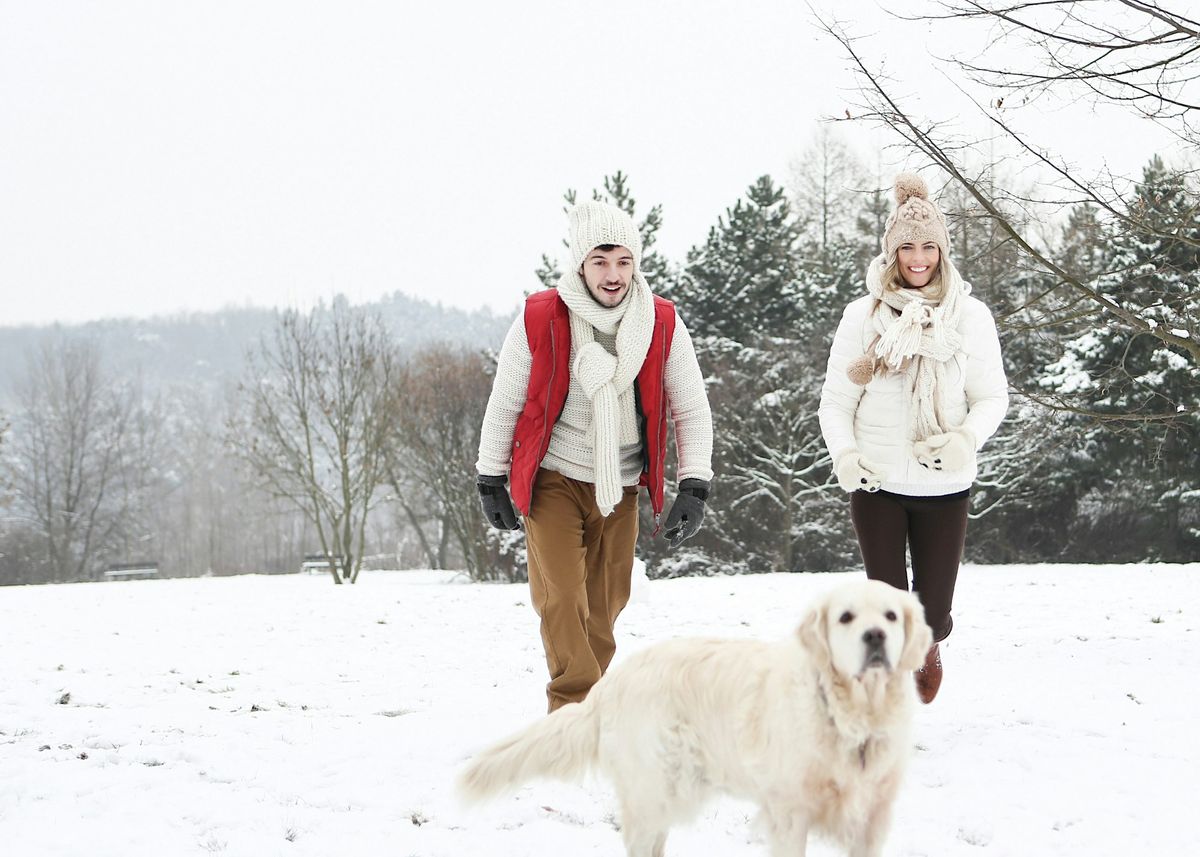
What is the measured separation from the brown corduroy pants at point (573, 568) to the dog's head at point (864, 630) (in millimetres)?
1435

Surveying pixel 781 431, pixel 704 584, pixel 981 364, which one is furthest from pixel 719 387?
pixel 981 364

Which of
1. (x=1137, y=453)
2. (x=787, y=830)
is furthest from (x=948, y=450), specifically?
(x=1137, y=453)

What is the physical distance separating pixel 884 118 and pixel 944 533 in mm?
2912

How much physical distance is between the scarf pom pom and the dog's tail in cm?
189

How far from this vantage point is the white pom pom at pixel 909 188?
4.03 m

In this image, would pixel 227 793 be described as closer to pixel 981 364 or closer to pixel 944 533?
pixel 944 533

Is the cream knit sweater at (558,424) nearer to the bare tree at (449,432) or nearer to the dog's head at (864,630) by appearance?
the dog's head at (864,630)

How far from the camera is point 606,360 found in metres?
3.62

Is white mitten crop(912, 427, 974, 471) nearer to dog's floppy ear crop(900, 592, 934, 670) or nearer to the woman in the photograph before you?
the woman

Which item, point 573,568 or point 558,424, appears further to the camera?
point 558,424

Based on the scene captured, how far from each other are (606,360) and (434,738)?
212 centimetres

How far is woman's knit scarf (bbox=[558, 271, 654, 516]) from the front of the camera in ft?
11.9

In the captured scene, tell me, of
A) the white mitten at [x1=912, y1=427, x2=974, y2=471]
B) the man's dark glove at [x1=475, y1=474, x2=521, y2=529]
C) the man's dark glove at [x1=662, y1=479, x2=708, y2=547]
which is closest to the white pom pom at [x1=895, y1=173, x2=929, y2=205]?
the white mitten at [x1=912, y1=427, x2=974, y2=471]

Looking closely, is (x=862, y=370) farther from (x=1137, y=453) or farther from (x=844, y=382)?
(x=1137, y=453)
